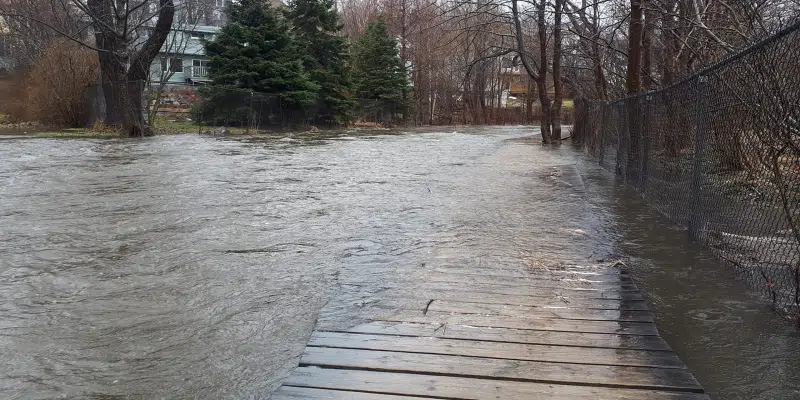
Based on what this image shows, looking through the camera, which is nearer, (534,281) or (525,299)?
(525,299)

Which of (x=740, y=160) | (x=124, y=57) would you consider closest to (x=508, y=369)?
(x=740, y=160)

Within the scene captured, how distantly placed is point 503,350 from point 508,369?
0.79 ft

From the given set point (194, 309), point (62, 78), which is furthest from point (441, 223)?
point (62, 78)

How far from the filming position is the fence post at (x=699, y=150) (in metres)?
5.69

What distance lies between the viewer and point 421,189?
1016cm

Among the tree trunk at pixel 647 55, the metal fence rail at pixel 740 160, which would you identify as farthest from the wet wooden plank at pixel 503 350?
the tree trunk at pixel 647 55

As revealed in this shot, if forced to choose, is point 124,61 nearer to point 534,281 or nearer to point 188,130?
point 188,130

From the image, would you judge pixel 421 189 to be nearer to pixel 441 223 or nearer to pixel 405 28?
pixel 441 223

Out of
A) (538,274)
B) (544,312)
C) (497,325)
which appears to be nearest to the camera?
(497,325)

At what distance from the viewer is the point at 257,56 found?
92.3 feet

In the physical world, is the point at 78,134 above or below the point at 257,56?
below

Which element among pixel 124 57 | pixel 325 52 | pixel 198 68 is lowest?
pixel 124 57

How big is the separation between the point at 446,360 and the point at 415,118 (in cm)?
4143

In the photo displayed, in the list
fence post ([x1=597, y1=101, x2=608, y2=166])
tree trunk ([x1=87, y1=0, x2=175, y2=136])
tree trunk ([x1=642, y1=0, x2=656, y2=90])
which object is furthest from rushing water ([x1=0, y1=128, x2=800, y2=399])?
tree trunk ([x1=87, y1=0, x2=175, y2=136])
